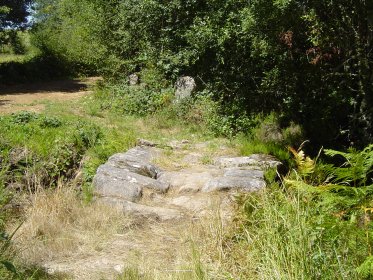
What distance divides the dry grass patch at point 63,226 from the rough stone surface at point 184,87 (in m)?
6.25

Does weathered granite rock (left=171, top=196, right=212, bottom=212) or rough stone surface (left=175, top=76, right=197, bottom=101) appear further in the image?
rough stone surface (left=175, top=76, right=197, bottom=101)

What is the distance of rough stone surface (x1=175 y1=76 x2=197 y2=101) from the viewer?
1171 centimetres

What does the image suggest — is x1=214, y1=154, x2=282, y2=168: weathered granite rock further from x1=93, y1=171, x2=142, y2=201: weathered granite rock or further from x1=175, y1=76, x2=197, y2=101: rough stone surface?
x1=175, y1=76, x2=197, y2=101: rough stone surface

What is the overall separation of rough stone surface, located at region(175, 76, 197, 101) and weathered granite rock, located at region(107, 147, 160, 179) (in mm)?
3988

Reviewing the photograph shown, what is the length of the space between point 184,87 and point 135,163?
4949mm

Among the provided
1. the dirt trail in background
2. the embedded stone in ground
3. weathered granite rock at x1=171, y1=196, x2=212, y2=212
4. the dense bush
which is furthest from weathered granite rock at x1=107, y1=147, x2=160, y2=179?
the dirt trail in background

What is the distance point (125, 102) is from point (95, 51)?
124 inches

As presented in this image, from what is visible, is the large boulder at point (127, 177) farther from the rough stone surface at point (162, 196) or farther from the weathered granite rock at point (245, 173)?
the weathered granite rock at point (245, 173)

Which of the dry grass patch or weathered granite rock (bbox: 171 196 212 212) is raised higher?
the dry grass patch

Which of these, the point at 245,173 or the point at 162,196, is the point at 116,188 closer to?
the point at 162,196

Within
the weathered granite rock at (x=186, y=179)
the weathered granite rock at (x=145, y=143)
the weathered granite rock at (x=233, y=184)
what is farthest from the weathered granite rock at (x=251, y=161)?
the weathered granite rock at (x=145, y=143)

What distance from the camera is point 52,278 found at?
404cm

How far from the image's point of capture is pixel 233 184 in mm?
6348

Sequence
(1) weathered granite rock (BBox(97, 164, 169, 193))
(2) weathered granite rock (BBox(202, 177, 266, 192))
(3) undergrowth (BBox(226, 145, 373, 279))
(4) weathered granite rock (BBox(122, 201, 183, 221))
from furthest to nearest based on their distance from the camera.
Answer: (1) weathered granite rock (BBox(97, 164, 169, 193)) → (2) weathered granite rock (BBox(202, 177, 266, 192)) → (4) weathered granite rock (BBox(122, 201, 183, 221)) → (3) undergrowth (BBox(226, 145, 373, 279))
